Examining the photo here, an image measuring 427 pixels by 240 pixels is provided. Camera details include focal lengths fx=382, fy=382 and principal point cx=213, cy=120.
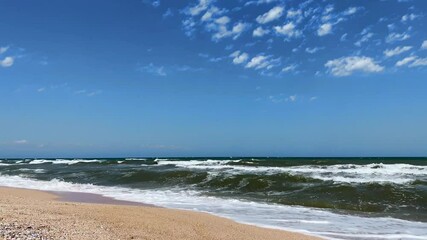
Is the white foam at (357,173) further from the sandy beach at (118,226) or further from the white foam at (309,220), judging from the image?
the sandy beach at (118,226)

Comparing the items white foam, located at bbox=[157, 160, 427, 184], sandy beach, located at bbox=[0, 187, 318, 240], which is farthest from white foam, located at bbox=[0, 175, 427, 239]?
white foam, located at bbox=[157, 160, 427, 184]

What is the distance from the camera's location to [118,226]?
716 centimetres

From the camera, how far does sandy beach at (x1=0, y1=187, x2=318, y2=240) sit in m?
6.02

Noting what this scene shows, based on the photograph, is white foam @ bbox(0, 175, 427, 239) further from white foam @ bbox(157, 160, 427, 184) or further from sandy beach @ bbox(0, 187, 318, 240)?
white foam @ bbox(157, 160, 427, 184)

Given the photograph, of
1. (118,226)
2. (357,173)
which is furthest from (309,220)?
(357,173)

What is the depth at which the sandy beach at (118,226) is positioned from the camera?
602 cm

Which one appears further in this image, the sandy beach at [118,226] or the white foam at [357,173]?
the white foam at [357,173]

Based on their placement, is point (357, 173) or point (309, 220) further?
point (357, 173)

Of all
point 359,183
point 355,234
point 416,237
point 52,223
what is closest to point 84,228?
point 52,223

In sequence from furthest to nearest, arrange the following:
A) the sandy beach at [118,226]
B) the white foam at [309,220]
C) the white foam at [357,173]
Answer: the white foam at [357,173], the white foam at [309,220], the sandy beach at [118,226]

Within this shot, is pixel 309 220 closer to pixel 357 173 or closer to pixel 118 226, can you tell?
pixel 118 226

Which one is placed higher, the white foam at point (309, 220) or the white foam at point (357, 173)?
the white foam at point (357, 173)

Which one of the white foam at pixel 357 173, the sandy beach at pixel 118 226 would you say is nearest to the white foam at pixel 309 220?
the sandy beach at pixel 118 226

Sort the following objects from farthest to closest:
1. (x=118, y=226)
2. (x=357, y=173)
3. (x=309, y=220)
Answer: (x=357, y=173)
(x=309, y=220)
(x=118, y=226)
